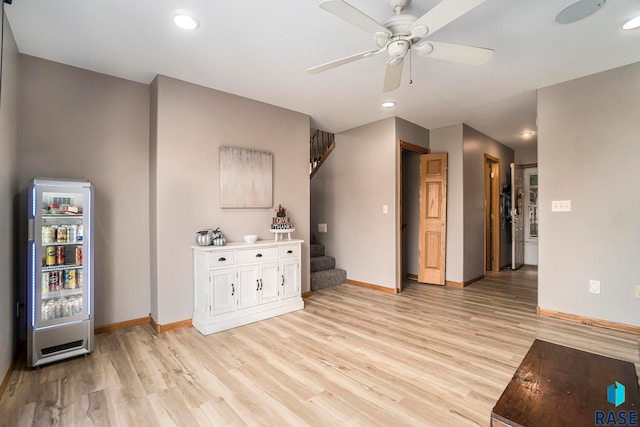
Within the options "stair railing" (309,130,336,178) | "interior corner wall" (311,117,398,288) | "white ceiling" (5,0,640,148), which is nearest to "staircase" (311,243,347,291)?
"interior corner wall" (311,117,398,288)

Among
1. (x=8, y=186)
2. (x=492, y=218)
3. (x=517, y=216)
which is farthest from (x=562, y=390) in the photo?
(x=517, y=216)

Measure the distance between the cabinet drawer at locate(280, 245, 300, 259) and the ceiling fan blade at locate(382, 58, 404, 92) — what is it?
2.13 metres

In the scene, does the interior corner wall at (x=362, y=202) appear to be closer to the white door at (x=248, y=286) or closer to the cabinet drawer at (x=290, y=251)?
the cabinet drawer at (x=290, y=251)

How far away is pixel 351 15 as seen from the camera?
1689mm

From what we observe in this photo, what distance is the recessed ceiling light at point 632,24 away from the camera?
2.23 metres

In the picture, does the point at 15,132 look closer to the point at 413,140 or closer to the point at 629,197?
the point at 413,140

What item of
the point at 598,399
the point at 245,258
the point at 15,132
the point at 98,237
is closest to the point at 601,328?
the point at 598,399

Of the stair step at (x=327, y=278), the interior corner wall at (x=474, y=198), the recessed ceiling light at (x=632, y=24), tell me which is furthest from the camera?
the interior corner wall at (x=474, y=198)

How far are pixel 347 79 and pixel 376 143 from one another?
1.72 meters

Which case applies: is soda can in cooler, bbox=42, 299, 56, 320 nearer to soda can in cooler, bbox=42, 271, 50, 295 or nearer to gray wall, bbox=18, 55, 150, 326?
soda can in cooler, bbox=42, 271, 50, 295

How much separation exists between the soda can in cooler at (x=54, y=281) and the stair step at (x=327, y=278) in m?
3.04

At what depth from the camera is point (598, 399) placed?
122 centimetres

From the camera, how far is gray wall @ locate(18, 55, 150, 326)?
2.77m

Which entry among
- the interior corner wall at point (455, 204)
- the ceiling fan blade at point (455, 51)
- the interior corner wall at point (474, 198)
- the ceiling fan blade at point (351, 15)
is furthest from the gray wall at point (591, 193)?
the ceiling fan blade at point (351, 15)
